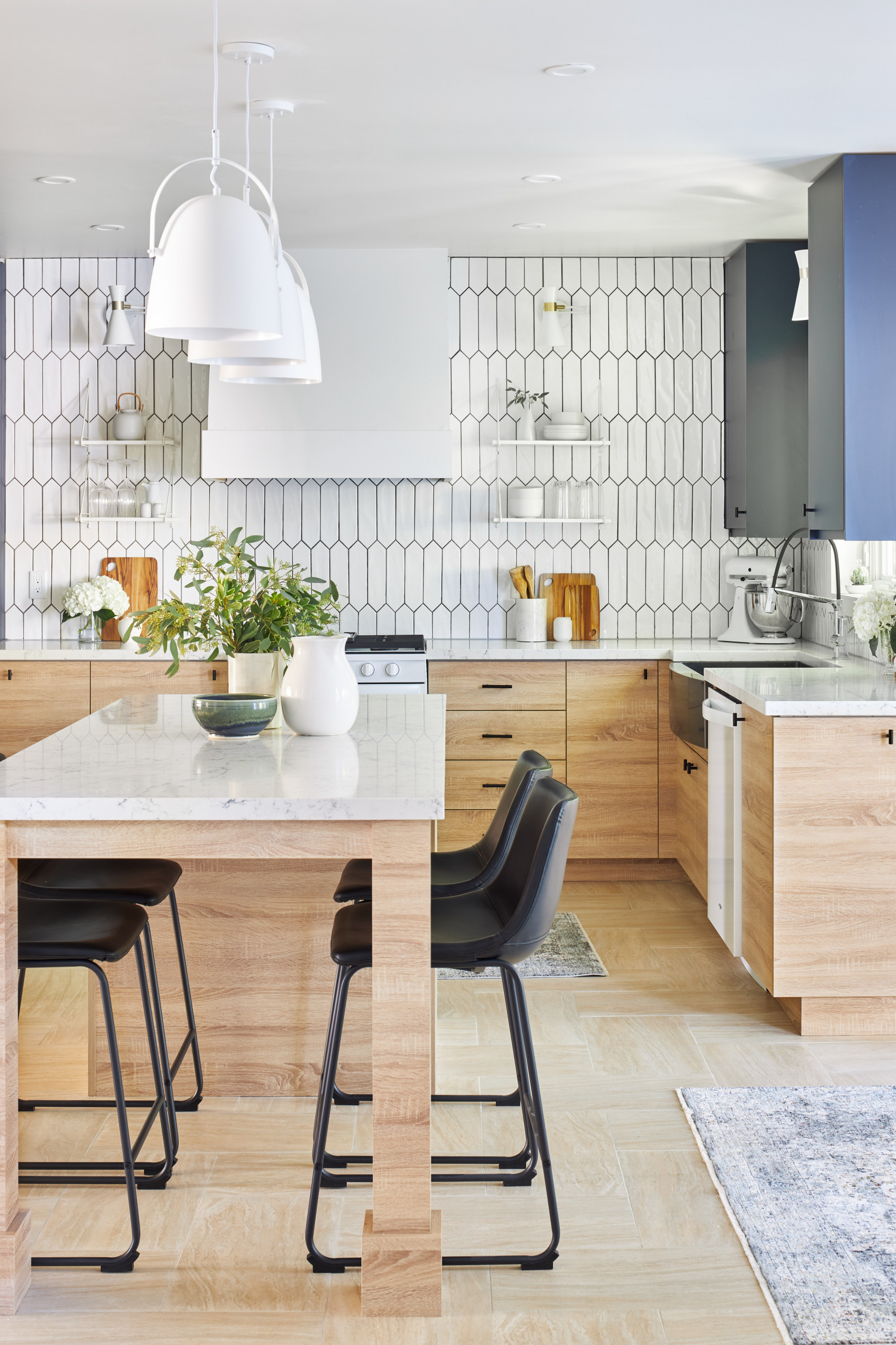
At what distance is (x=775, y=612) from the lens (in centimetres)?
504

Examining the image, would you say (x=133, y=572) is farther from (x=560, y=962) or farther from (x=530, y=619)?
(x=560, y=962)

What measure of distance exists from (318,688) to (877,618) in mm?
1812

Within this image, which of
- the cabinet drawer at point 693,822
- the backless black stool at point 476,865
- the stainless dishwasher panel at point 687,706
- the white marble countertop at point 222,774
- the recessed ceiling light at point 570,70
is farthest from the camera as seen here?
the cabinet drawer at point 693,822

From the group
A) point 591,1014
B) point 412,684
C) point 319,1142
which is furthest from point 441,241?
point 319,1142

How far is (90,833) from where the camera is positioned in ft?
6.69

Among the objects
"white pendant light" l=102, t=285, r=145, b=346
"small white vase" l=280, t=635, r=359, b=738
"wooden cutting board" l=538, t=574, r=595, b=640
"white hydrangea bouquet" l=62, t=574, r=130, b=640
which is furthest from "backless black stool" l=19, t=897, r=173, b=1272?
"white pendant light" l=102, t=285, r=145, b=346

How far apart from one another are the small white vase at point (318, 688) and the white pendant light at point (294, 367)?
57 centimetres

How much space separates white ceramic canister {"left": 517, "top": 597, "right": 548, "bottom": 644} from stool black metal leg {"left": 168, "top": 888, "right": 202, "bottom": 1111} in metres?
2.60

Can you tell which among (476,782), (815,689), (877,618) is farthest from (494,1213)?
(476,782)

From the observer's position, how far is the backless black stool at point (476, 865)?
258 cm

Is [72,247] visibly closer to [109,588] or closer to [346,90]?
[109,588]

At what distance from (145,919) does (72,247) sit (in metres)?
3.70

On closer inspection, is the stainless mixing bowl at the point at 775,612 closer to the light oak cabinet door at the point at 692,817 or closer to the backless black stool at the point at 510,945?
the light oak cabinet door at the point at 692,817

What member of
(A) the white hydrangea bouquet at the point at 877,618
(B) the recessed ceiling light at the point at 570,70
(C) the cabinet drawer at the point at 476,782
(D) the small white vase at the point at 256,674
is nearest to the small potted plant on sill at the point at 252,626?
(D) the small white vase at the point at 256,674
